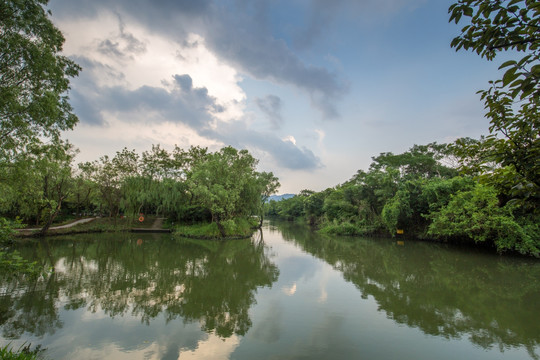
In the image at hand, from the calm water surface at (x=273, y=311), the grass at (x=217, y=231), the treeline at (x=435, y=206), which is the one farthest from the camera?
the grass at (x=217, y=231)

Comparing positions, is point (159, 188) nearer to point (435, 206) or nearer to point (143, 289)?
point (143, 289)

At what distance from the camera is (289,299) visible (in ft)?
21.7

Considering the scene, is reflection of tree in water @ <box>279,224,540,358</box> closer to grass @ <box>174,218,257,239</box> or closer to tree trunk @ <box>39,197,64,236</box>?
grass @ <box>174,218,257,239</box>

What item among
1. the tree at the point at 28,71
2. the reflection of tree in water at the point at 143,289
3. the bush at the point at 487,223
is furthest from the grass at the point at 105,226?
the bush at the point at 487,223

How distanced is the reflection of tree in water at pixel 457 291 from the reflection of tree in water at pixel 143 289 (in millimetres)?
3409

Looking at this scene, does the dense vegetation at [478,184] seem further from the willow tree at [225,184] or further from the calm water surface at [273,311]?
the willow tree at [225,184]

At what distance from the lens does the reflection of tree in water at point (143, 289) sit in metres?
5.23

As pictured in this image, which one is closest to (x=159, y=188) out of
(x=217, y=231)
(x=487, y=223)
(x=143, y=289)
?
(x=217, y=231)

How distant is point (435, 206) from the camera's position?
16.7 m

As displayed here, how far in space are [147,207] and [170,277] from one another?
898 inches

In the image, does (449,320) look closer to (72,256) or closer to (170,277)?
(170,277)

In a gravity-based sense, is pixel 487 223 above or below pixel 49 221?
above

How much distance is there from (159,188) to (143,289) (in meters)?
18.8

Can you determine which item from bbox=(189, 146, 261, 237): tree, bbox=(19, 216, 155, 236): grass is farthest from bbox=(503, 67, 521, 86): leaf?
bbox=(19, 216, 155, 236): grass
